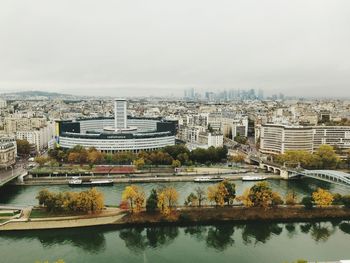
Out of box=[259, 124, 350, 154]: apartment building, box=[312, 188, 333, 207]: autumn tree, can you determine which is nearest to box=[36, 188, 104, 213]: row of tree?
box=[312, 188, 333, 207]: autumn tree

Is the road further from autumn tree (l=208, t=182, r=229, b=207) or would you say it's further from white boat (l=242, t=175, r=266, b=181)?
white boat (l=242, t=175, r=266, b=181)

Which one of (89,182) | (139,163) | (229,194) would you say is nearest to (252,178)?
(139,163)

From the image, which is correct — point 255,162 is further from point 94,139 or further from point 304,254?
point 304,254

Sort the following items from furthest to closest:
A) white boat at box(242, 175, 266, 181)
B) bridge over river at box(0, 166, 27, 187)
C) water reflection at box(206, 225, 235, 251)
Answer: white boat at box(242, 175, 266, 181) → bridge over river at box(0, 166, 27, 187) → water reflection at box(206, 225, 235, 251)

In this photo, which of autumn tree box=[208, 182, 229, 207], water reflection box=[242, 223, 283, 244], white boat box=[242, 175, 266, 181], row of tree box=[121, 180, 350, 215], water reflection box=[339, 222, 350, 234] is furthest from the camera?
white boat box=[242, 175, 266, 181]

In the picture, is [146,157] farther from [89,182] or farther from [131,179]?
[89,182]

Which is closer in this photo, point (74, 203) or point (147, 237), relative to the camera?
point (147, 237)

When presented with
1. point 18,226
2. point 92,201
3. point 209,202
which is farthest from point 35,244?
point 209,202
